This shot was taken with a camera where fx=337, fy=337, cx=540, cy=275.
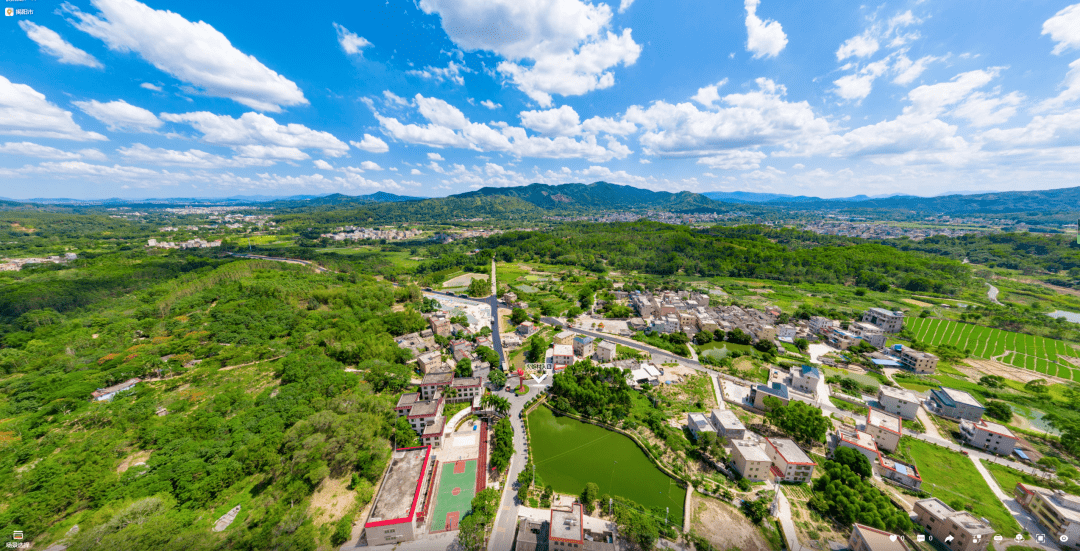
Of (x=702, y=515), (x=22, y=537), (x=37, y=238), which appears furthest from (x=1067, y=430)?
(x=37, y=238)

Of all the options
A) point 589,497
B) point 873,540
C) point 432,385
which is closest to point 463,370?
point 432,385

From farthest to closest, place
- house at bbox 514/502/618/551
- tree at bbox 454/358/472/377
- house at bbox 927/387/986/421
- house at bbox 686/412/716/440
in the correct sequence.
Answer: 1. tree at bbox 454/358/472/377
2. house at bbox 927/387/986/421
3. house at bbox 686/412/716/440
4. house at bbox 514/502/618/551

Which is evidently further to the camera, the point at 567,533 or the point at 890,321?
the point at 890,321

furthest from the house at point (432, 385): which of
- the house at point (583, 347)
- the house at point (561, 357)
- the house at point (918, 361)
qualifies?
the house at point (918, 361)

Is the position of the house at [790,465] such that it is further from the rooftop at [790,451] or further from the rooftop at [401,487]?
the rooftop at [401,487]

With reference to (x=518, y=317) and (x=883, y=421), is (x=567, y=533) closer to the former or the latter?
(x=883, y=421)

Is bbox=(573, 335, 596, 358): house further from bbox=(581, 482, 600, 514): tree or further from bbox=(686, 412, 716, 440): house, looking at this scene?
bbox=(581, 482, 600, 514): tree

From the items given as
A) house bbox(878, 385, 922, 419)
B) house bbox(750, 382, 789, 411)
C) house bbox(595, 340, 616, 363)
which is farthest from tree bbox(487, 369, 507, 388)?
house bbox(878, 385, 922, 419)
